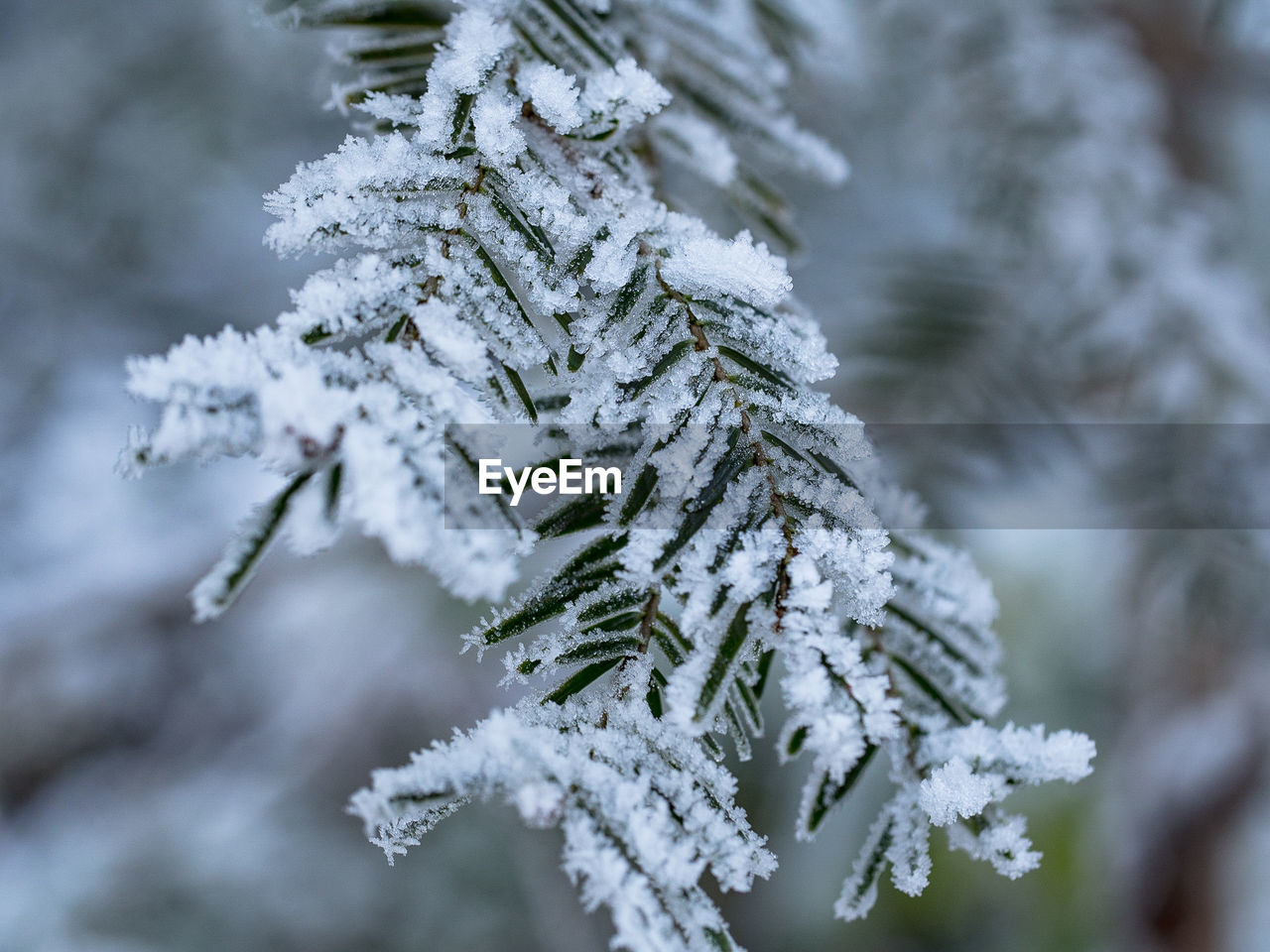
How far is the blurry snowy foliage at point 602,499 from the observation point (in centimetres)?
27

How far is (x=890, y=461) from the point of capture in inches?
31.2

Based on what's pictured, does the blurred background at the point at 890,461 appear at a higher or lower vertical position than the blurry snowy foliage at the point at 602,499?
higher

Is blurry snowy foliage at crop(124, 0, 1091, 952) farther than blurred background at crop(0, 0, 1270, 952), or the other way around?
blurred background at crop(0, 0, 1270, 952)

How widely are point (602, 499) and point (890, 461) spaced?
506 mm

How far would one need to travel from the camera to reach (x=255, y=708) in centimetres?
201

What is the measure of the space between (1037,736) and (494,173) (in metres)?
0.32

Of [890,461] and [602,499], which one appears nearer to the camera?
[602,499]

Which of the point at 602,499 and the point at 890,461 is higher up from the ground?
the point at 890,461

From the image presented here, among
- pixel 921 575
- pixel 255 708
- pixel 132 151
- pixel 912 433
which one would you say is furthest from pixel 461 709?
pixel 921 575

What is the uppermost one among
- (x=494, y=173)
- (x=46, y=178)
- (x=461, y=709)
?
(x=46, y=178)

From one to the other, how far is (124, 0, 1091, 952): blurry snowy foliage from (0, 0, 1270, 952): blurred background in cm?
19

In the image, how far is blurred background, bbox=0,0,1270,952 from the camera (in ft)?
2.96

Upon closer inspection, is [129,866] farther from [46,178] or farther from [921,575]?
[921,575]

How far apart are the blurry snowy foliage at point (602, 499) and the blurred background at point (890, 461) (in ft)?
0.63
